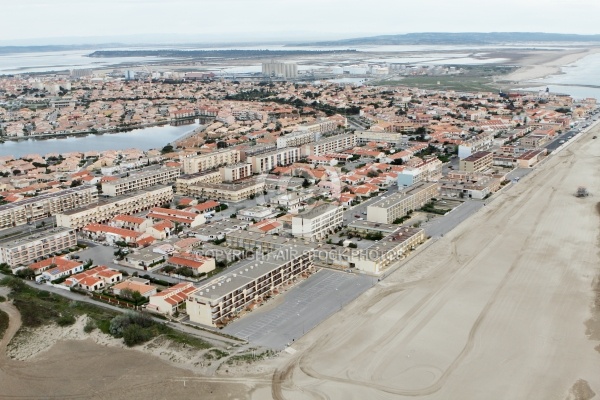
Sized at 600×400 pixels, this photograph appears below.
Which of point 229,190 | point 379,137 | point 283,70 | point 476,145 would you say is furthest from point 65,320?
point 283,70

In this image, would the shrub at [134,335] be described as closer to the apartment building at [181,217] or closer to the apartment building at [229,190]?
the apartment building at [181,217]

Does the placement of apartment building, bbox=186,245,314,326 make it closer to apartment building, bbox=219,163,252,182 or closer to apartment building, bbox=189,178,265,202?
apartment building, bbox=189,178,265,202

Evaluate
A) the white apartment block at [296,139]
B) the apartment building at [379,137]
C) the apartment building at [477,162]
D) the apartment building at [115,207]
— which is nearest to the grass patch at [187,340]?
the apartment building at [115,207]

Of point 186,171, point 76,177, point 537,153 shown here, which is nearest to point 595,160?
point 537,153

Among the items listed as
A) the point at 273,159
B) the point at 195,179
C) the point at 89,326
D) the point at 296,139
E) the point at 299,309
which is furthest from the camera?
the point at 296,139

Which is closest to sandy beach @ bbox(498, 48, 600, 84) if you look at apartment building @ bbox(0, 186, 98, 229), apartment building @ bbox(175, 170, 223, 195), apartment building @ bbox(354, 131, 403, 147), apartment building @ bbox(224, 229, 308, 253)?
apartment building @ bbox(354, 131, 403, 147)

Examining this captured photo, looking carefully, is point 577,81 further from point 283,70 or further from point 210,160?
point 210,160
